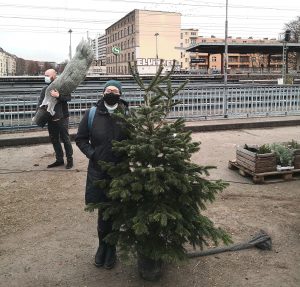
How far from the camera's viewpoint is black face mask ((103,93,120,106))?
11.9 ft

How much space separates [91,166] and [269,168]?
3835 millimetres

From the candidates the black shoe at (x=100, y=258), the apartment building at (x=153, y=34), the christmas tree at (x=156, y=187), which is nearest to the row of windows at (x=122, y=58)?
the apartment building at (x=153, y=34)

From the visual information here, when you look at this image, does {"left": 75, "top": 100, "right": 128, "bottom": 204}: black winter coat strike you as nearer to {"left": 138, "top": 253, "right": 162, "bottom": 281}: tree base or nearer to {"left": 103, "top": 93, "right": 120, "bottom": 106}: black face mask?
{"left": 103, "top": 93, "right": 120, "bottom": 106}: black face mask

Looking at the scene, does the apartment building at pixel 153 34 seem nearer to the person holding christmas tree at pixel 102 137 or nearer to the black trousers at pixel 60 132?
the black trousers at pixel 60 132

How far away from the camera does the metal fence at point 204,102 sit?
10406 millimetres

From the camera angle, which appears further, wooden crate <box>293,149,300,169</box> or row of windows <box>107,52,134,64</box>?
row of windows <box>107,52,134,64</box>

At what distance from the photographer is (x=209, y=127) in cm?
1167

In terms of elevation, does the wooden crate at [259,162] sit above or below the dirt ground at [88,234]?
above

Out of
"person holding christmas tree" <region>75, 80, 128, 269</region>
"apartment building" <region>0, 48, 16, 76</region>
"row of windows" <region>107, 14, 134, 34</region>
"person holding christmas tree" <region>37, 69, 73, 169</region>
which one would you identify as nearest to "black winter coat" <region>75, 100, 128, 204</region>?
"person holding christmas tree" <region>75, 80, 128, 269</region>

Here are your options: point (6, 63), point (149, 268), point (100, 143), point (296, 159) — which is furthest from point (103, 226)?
point (6, 63)

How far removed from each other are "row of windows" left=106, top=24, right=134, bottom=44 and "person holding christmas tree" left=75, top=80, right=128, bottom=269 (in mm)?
99915

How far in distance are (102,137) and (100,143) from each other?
2.5 inches

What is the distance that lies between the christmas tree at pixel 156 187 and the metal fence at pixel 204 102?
739 centimetres

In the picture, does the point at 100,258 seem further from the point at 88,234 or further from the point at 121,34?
the point at 121,34
